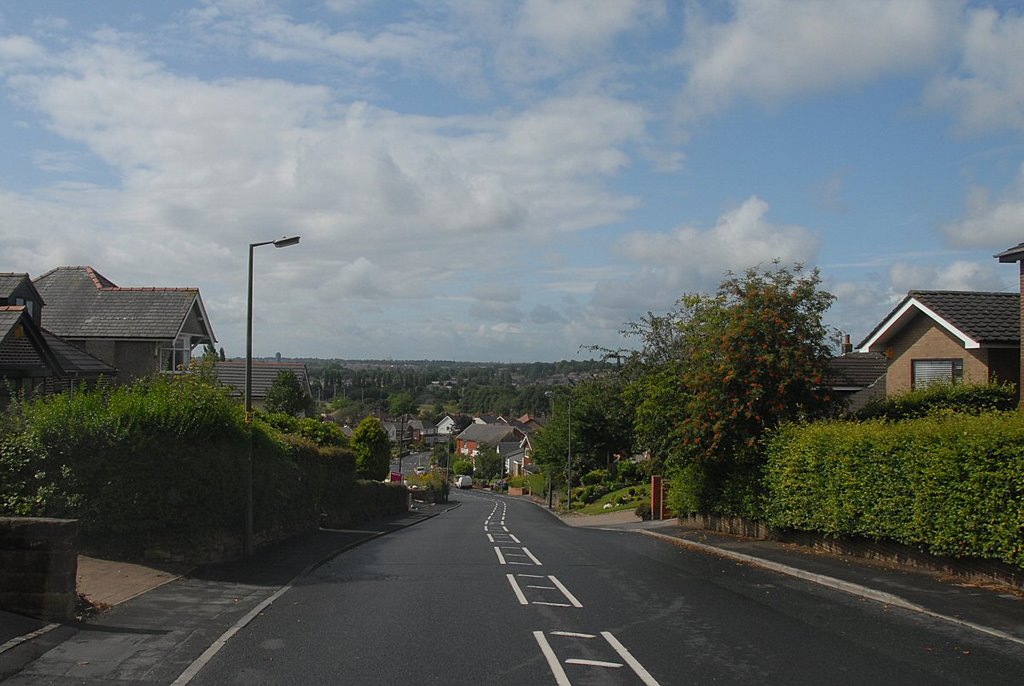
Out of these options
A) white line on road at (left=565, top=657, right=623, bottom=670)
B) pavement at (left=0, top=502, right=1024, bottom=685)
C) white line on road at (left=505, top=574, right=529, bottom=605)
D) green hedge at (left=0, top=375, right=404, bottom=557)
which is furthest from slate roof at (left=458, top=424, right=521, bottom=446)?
white line on road at (left=565, top=657, right=623, bottom=670)

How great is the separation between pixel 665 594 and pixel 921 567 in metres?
4.74

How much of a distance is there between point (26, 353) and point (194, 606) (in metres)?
15.9

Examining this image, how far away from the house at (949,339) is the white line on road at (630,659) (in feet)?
54.1

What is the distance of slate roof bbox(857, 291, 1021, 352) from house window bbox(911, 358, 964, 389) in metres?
1.26

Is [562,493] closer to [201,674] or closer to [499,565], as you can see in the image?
[499,565]

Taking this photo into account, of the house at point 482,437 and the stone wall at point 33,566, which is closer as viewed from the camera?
the stone wall at point 33,566

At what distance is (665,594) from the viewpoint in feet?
44.7

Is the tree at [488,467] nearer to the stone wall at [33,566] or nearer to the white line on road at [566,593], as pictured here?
the white line on road at [566,593]

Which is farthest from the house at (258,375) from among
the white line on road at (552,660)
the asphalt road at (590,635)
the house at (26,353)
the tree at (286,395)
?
the white line on road at (552,660)

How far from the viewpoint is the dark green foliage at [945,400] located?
70.2 ft

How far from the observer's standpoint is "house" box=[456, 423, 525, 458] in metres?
155

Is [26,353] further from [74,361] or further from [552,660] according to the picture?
[552,660]

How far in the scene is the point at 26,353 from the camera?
24.7 metres

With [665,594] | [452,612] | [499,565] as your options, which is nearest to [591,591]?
[665,594]
